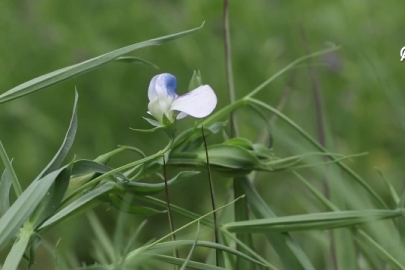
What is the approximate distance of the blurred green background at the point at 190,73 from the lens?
5.71 feet

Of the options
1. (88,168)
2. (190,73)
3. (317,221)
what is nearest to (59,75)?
(88,168)

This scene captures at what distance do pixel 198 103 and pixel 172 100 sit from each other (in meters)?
0.04

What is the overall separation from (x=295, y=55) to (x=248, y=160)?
131 centimetres

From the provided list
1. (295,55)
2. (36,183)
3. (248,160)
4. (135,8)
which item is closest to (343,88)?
(295,55)

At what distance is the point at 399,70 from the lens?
72.3 inches

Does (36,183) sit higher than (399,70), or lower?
lower

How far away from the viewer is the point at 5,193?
625 millimetres

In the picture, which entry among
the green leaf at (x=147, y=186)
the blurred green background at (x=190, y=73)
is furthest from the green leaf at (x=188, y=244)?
the blurred green background at (x=190, y=73)

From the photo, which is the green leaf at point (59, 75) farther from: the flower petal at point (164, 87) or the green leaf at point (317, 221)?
the green leaf at point (317, 221)

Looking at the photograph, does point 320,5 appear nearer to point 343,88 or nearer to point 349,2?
point 349,2

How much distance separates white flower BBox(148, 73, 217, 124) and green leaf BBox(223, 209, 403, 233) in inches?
4.2

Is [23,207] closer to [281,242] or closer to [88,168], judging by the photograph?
[88,168]

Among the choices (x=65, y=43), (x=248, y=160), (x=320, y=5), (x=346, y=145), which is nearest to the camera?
(x=248, y=160)

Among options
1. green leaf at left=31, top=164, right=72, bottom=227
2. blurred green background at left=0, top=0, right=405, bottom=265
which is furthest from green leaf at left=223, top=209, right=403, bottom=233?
blurred green background at left=0, top=0, right=405, bottom=265
